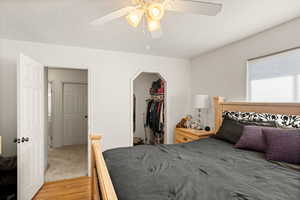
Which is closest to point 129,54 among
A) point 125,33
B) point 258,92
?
point 125,33

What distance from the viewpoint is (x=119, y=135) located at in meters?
3.32

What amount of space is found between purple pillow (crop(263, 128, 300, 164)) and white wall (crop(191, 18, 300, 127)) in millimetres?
1142

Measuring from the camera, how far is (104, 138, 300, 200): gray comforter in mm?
957

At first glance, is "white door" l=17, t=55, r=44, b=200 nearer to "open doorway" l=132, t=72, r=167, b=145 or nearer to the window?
"open doorway" l=132, t=72, r=167, b=145

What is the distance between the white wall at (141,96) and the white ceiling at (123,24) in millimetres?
1917

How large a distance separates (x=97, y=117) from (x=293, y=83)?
310 cm

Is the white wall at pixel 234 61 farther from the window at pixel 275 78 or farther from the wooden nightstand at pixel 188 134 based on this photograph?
the wooden nightstand at pixel 188 134

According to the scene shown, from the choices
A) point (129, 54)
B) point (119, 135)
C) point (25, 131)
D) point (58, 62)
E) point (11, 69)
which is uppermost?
point (129, 54)

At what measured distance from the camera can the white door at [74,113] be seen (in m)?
4.86

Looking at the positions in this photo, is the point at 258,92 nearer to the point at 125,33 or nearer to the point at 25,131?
the point at 125,33

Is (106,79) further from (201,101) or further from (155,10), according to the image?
(155,10)

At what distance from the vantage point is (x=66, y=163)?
3.46 metres

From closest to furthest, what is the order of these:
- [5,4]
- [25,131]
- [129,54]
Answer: [5,4], [25,131], [129,54]

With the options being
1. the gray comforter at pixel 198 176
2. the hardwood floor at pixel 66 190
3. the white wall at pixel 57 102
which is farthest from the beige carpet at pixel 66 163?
the gray comforter at pixel 198 176
